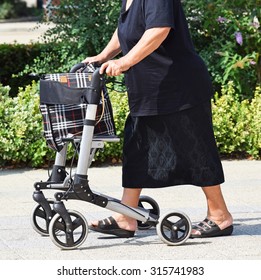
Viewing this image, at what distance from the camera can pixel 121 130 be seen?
26.5 ft

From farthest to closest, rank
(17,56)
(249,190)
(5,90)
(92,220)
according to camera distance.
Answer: (17,56), (5,90), (249,190), (92,220)

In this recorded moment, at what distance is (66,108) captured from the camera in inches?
211

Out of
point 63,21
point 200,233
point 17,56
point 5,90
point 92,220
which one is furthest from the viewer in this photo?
point 17,56

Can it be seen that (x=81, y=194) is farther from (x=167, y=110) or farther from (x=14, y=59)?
(x=14, y=59)

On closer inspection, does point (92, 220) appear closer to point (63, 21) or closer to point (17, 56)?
point (63, 21)

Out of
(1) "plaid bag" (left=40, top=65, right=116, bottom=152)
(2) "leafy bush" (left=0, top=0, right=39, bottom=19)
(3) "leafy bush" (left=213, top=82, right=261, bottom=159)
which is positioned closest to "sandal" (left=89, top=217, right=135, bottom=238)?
(1) "plaid bag" (left=40, top=65, right=116, bottom=152)

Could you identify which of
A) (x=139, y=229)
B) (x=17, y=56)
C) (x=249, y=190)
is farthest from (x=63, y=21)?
(x=139, y=229)

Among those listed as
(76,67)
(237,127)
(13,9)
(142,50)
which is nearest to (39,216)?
(76,67)

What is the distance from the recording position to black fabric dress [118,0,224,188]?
5.36 meters

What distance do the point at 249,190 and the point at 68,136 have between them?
2.15m

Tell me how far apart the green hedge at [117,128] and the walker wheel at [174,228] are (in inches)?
88.8

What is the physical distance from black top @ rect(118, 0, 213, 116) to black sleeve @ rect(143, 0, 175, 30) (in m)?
0.09

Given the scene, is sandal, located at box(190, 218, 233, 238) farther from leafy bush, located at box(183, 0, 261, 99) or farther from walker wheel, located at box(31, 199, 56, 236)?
leafy bush, located at box(183, 0, 261, 99)

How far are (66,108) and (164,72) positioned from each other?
23.4 inches
